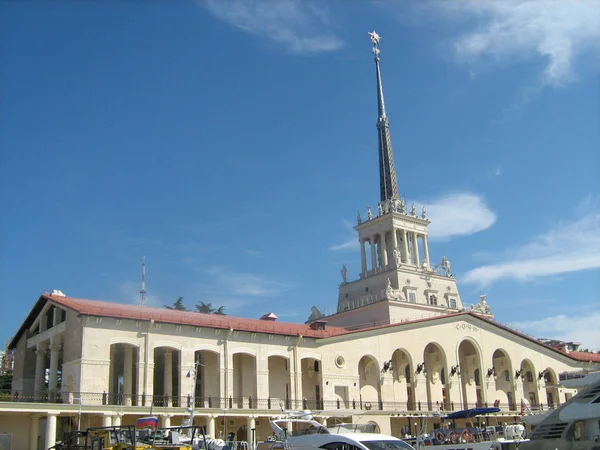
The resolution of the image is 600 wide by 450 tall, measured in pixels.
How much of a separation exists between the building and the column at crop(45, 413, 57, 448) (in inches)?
2.2

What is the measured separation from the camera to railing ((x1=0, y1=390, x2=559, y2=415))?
136 feet

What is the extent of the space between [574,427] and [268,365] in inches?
961

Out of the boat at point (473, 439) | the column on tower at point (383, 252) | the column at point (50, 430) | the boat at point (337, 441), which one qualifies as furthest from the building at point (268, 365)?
the boat at point (337, 441)

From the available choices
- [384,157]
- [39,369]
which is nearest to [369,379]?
[39,369]

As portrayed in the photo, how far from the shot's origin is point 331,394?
168ft

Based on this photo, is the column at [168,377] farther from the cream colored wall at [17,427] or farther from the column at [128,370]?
the cream colored wall at [17,427]

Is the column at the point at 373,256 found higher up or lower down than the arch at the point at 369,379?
higher up

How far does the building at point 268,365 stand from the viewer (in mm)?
42531

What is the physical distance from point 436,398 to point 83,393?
3012 cm

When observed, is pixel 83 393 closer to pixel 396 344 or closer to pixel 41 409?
pixel 41 409

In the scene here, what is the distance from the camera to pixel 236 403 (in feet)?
160

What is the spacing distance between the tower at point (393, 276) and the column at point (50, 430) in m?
34.4

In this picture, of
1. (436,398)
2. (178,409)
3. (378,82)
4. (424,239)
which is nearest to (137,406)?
(178,409)

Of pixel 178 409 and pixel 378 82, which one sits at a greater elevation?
pixel 378 82
